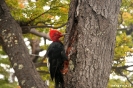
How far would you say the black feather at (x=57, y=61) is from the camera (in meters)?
2.98

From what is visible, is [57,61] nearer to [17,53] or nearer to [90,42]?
[17,53]

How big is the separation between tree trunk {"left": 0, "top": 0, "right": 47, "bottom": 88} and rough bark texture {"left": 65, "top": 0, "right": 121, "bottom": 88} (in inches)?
20.5

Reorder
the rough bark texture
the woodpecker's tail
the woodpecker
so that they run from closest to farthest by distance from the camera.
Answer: the rough bark texture → the woodpecker's tail → the woodpecker

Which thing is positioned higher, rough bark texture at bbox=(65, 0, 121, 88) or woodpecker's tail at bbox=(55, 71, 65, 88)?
rough bark texture at bbox=(65, 0, 121, 88)

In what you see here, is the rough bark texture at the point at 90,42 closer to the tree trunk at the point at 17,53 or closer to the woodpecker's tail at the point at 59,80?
the woodpecker's tail at the point at 59,80

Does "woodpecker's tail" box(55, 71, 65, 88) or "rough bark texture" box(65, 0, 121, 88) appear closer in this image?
"rough bark texture" box(65, 0, 121, 88)

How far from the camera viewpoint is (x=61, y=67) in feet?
10.4

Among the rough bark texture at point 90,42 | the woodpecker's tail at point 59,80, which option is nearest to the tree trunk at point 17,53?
the woodpecker's tail at point 59,80

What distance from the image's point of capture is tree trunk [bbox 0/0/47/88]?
301 cm

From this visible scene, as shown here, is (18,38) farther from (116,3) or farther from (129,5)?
(129,5)

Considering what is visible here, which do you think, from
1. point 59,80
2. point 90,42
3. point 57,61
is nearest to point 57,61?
point 57,61

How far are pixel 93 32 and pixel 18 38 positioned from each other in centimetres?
110

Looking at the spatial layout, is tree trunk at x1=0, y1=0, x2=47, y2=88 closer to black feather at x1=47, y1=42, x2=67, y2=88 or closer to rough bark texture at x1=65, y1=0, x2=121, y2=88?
black feather at x1=47, y1=42, x2=67, y2=88

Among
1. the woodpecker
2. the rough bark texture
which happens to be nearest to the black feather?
the woodpecker
